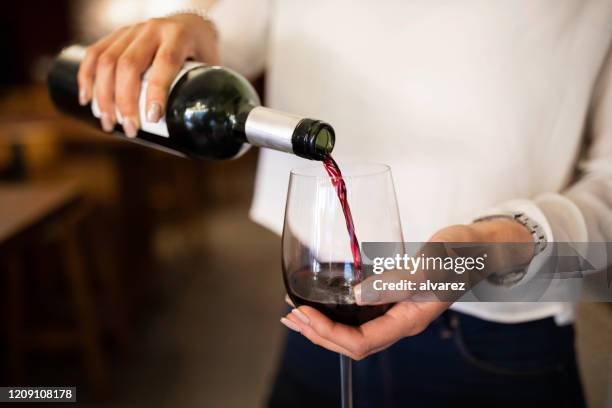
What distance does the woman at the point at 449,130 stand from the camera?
1.65 ft

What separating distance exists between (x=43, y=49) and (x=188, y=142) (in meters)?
5.90

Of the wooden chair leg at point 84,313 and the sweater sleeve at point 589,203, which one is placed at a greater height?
the sweater sleeve at point 589,203

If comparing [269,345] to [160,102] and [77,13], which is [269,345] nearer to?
[160,102]

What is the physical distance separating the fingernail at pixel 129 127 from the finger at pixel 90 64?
62mm

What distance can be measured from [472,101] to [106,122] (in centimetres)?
39

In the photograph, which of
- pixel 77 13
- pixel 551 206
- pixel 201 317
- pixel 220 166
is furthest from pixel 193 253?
pixel 77 13

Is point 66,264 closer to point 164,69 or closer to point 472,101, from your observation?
point 164,69

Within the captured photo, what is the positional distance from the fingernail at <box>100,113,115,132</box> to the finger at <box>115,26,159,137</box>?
1.3 inches

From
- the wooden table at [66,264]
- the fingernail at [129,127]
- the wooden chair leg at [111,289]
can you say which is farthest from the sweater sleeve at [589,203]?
the wooden chair leg at [111,289]

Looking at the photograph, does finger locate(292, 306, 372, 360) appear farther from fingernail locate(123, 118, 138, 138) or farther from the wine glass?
fingernail locate(123, 118, 138, 138)

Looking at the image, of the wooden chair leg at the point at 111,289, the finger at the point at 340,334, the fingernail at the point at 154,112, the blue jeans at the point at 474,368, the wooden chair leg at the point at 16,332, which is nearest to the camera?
the finger at the point at 340,334

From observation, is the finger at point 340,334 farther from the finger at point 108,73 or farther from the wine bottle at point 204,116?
the finger at point 108,73

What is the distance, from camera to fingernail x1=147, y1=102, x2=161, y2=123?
1.77 feet

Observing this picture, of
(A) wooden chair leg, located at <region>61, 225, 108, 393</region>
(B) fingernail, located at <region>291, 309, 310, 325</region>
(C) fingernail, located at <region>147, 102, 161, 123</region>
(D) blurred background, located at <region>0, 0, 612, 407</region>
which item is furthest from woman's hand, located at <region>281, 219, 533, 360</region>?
(A) wooden chair leg, located at <region>61, 225, 108, 393</region>
